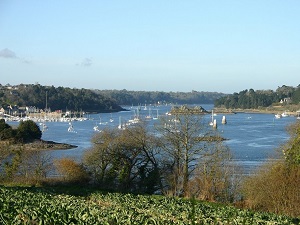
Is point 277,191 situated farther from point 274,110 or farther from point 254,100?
point 254,100

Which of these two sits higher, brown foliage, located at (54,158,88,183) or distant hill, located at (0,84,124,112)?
distant hill, located at (0,84,124,112)

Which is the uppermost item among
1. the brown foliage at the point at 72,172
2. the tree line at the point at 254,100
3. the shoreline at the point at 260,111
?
the tree line at the point at 254,100

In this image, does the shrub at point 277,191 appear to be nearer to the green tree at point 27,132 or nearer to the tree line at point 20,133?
the tree line at point 20,133

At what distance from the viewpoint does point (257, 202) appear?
21.4 m

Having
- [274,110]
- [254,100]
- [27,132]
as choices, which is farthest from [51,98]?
[27,132]

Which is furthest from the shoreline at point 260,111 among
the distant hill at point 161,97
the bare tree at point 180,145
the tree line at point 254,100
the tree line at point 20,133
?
the bare tree at point 180,145

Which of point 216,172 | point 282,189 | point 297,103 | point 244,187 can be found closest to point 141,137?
point 216,172

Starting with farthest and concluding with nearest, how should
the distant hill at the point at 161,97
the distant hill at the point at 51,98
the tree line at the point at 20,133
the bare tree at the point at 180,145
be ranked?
the distant hill at the point at 161,97 → the distant hill at the point at 51,98 → the tree line at the point at 20,133 → the bare tree at the point at 180,145

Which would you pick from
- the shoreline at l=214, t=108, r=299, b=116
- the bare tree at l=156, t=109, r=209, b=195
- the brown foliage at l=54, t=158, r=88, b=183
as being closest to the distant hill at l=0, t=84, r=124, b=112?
the shoreline at l=214, t=108, r=299, b=116

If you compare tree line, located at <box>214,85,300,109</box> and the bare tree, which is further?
tree line, located at <box>214,85,300,109</box>

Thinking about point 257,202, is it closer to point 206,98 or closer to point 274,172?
point 274,172

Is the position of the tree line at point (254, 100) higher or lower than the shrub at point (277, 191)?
higher

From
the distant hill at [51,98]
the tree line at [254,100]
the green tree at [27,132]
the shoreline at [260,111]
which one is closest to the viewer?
the green tree at [27,132]

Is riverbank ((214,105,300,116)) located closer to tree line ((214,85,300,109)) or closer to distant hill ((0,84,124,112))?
tree line ((214,85,300,109))
